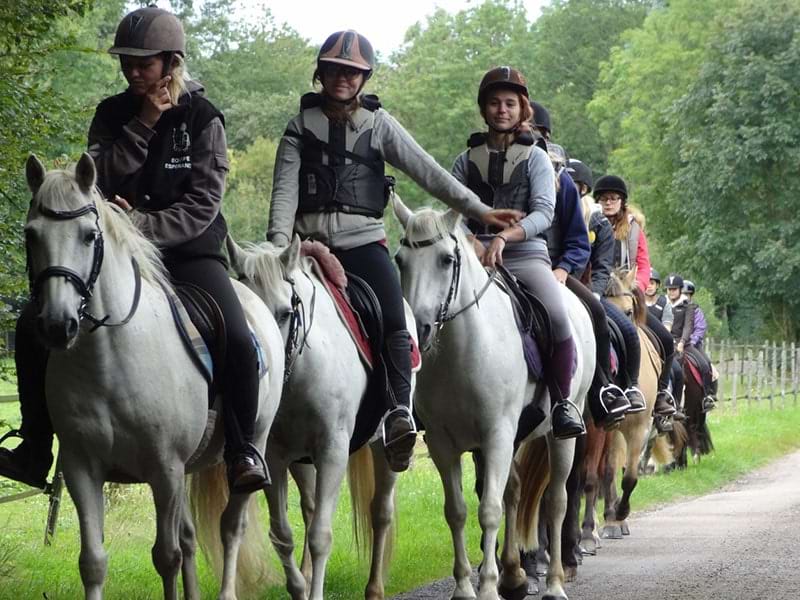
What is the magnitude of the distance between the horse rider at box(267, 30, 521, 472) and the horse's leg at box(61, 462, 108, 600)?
231 centimetres

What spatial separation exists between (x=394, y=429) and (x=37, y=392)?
7.40ft

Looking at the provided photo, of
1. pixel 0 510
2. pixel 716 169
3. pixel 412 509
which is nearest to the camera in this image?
pixel 412 509

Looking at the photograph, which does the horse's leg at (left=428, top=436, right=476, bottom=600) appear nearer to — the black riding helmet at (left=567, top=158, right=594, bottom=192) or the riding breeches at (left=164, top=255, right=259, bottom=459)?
the riding breeches at (left=164, top=255, right=259, bottom=459)

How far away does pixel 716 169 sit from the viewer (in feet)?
176

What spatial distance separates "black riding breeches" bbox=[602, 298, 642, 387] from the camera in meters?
12.9

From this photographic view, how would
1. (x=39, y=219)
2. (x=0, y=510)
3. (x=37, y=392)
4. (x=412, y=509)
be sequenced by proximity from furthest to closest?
(x=0, y=510), (x=412, y=509), (x=37, y=392), (x=39, y=219)

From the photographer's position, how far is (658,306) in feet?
74.8

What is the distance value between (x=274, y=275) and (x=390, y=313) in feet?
2.72

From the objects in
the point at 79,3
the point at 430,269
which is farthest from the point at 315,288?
the point at 79,3

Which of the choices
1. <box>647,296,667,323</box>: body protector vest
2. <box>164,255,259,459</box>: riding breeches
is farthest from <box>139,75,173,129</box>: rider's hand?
<box>647,296,667,323</box>: body protector vest

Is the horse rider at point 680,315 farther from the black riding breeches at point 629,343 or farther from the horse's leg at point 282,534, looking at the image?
the horse's leg at point 282,534

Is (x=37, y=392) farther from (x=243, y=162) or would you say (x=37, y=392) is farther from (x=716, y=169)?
(x=243, y=162)

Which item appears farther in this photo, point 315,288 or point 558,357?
point 558,357

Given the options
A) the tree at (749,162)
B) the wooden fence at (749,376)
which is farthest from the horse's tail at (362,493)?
the tree at (749,162)
